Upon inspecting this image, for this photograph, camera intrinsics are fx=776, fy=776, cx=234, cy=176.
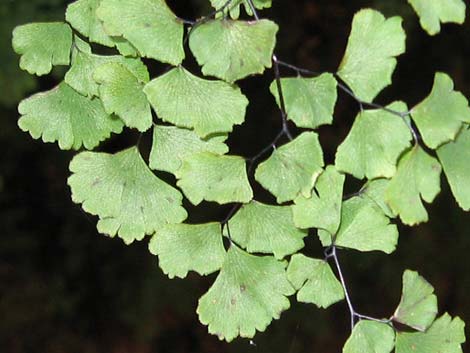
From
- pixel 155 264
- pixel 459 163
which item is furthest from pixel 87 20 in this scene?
pixel 155 264

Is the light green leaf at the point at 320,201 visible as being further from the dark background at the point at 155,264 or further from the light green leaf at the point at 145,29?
the dark background at the point at 155,264

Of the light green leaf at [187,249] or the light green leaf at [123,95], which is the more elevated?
the light green leaf at [123,95]

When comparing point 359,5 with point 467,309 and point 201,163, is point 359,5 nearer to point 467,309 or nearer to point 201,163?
point 467,309

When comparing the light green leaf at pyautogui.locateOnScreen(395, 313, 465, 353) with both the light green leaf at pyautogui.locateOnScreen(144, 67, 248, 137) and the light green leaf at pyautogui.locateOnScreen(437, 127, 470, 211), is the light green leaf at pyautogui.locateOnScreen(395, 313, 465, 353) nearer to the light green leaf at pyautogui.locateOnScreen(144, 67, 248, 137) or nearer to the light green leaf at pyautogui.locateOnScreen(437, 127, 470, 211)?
the light green leaf at pyautogui.locateOnScreen(437, 127, 470, 211)

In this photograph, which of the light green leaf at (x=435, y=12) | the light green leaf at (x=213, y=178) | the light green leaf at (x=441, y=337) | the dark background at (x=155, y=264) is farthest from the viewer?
the dark background at (x=155, y=264)

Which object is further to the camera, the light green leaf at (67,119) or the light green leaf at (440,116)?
the light green leaf at (67,119)

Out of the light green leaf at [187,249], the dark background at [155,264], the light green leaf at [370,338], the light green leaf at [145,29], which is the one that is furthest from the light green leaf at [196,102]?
the dark background at [155,264]

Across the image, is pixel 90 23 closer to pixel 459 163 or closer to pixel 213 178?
pixel 213 178
